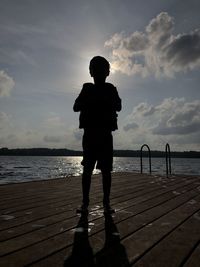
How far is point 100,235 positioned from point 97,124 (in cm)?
157

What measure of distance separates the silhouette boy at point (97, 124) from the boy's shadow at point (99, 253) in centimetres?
110

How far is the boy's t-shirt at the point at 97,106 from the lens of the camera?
3921 mm

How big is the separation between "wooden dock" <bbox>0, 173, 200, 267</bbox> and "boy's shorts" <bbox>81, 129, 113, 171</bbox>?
0.63m

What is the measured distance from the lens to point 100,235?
277cm

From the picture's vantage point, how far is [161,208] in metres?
4.21

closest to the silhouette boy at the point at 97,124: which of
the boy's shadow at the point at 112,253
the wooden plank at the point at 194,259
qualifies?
the boy's shadow at the point at 112,253

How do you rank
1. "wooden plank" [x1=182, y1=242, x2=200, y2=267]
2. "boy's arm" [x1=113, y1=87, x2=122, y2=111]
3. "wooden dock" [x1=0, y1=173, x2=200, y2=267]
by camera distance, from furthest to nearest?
"boy's arm" [x1=113, y1=87, x2=122, y2=111]
"wooden dock" [x1=0, y1=173, x2=200, y2=267]
"wooden plank" [x1=182, y1=242, x2=200, y2=267]

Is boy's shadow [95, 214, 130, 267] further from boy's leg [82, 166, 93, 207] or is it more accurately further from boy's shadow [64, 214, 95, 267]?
boy's leg [82, 166, 93, 207]

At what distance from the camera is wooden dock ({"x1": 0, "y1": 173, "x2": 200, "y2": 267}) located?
7.04ft

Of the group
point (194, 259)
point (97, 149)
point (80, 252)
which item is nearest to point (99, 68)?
point (97, 149)

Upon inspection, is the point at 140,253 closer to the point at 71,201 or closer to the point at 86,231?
the point at 86,231

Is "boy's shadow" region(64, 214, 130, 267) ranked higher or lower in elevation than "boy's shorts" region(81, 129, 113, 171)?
lower

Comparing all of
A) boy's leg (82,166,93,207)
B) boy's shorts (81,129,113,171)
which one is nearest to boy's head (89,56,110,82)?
boy's shorts (81,129,113,171)

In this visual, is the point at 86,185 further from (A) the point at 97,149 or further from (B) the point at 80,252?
(B) the point at 80,252
